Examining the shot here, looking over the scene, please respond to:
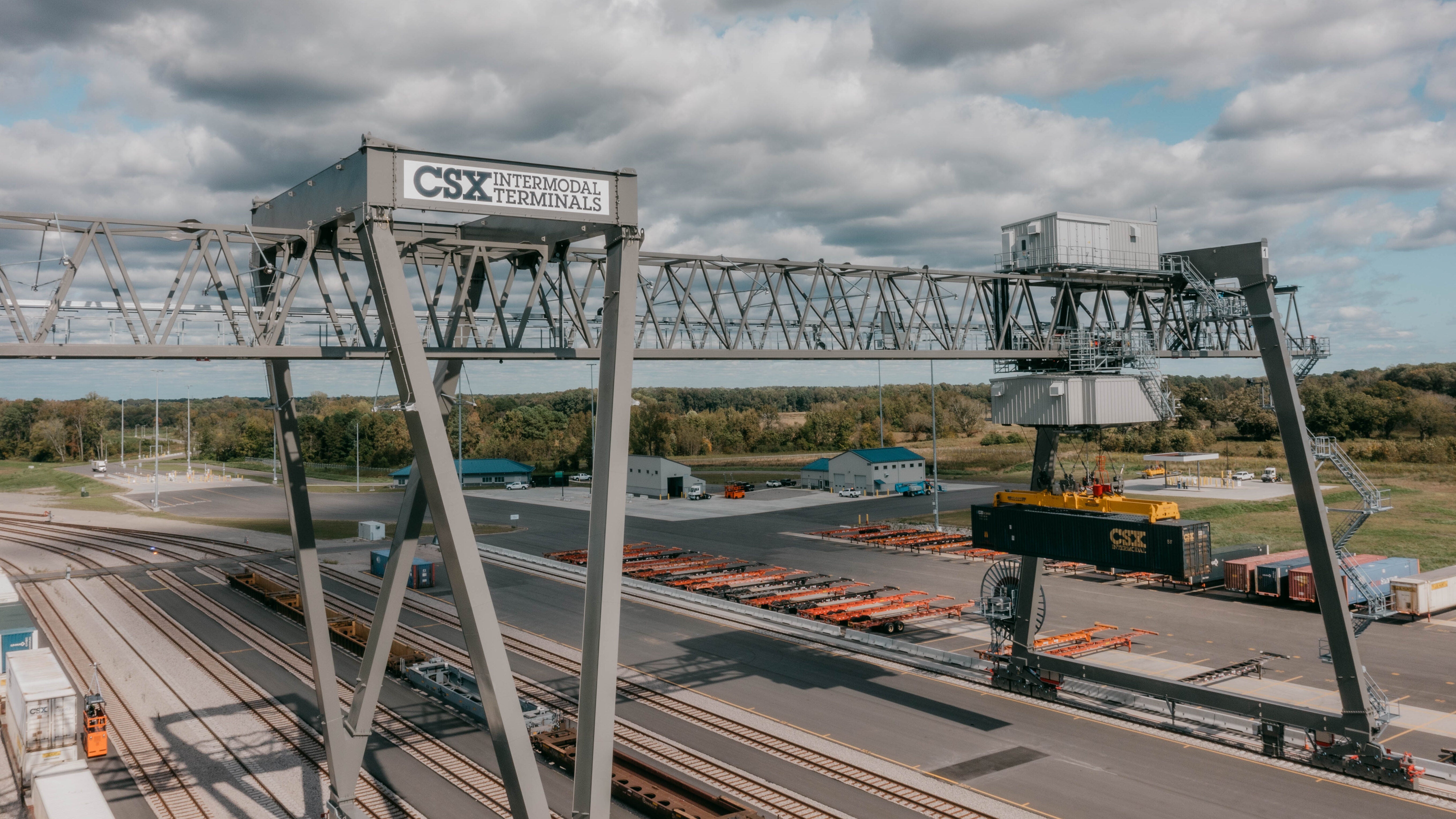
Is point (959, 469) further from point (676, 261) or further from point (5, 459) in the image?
point (5, 459)

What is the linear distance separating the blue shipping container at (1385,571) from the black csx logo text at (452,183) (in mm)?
43187

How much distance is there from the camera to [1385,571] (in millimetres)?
42750

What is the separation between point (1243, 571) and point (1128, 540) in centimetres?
2338

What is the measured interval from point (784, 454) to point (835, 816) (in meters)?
123

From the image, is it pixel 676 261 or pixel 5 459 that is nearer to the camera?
pixel 676 261

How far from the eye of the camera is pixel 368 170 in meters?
13.0

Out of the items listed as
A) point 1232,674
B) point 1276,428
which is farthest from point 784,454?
point 1232,674

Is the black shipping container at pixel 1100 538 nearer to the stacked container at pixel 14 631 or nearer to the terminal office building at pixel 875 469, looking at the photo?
the stacked container at pixel 14 631

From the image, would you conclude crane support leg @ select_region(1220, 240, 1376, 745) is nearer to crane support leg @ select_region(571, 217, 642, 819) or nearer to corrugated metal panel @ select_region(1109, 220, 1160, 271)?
corrugated metal panel @ select_region(1109, 220, 1160, 271)

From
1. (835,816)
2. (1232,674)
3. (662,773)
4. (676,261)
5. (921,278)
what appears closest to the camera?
(835,816)

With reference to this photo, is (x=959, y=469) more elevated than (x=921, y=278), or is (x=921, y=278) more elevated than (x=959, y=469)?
(x=921, y=278)

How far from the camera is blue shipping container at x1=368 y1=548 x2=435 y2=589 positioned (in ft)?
168

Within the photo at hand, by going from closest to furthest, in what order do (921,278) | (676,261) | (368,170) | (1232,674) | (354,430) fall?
1. (368,170)
2. (676,261)
3. (921,278)
4. (1232,674)
5. (354,430)

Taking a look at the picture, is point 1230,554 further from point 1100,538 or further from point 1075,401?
point 1075,401
